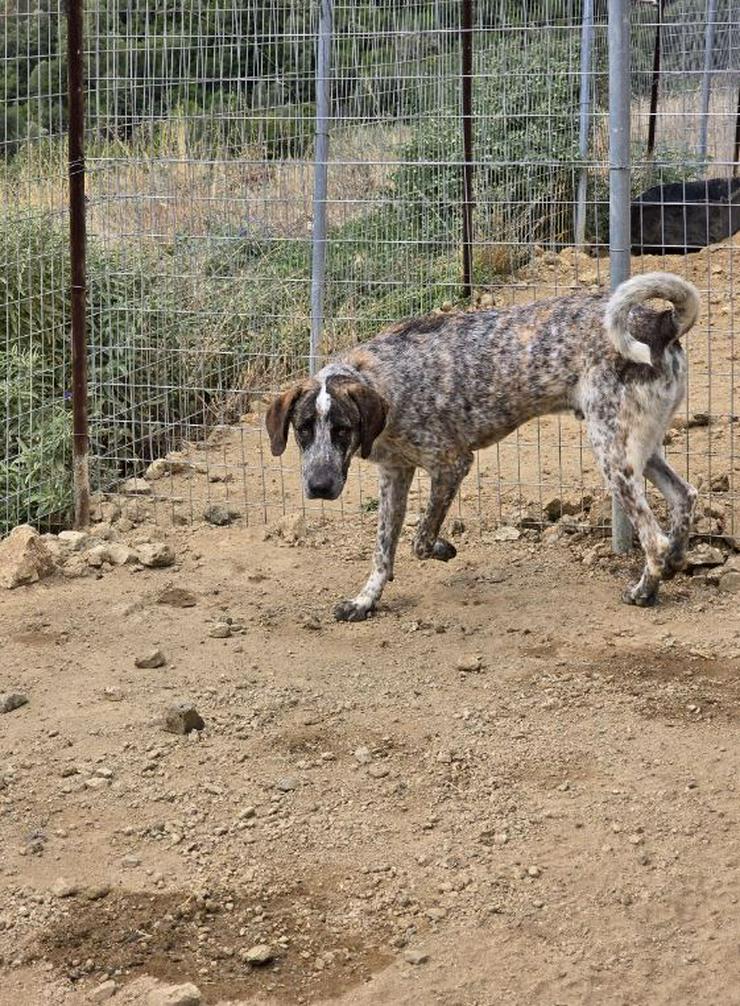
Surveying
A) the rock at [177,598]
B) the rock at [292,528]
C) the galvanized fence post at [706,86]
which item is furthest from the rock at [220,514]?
the galvanized fence post at [706,86]

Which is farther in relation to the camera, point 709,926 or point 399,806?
point 399,806

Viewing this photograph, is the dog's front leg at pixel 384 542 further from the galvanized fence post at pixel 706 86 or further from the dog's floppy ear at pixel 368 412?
the galvanized fence post at pixel 706 86

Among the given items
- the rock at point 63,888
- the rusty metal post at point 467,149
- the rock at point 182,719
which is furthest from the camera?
the rusty metal post at point 467,149

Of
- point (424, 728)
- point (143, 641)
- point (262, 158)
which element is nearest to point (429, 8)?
point (262, 158)

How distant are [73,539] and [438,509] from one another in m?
1.79

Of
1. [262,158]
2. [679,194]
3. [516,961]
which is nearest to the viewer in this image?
[516,961]

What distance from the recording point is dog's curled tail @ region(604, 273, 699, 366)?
5.57m

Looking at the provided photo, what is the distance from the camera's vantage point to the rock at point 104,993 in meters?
3.56

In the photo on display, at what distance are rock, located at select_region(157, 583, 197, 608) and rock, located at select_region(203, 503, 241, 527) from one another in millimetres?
881

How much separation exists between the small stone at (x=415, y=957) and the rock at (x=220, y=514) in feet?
12.3

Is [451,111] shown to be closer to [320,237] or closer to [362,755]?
[320,237]

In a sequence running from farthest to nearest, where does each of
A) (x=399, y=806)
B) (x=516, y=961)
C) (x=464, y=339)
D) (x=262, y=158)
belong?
(x=262, y=158) < (x=464, y=339) < (x=399, y=806) < (x=516, y=961)

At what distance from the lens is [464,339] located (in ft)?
20.5

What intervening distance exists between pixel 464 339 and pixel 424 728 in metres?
1.91
